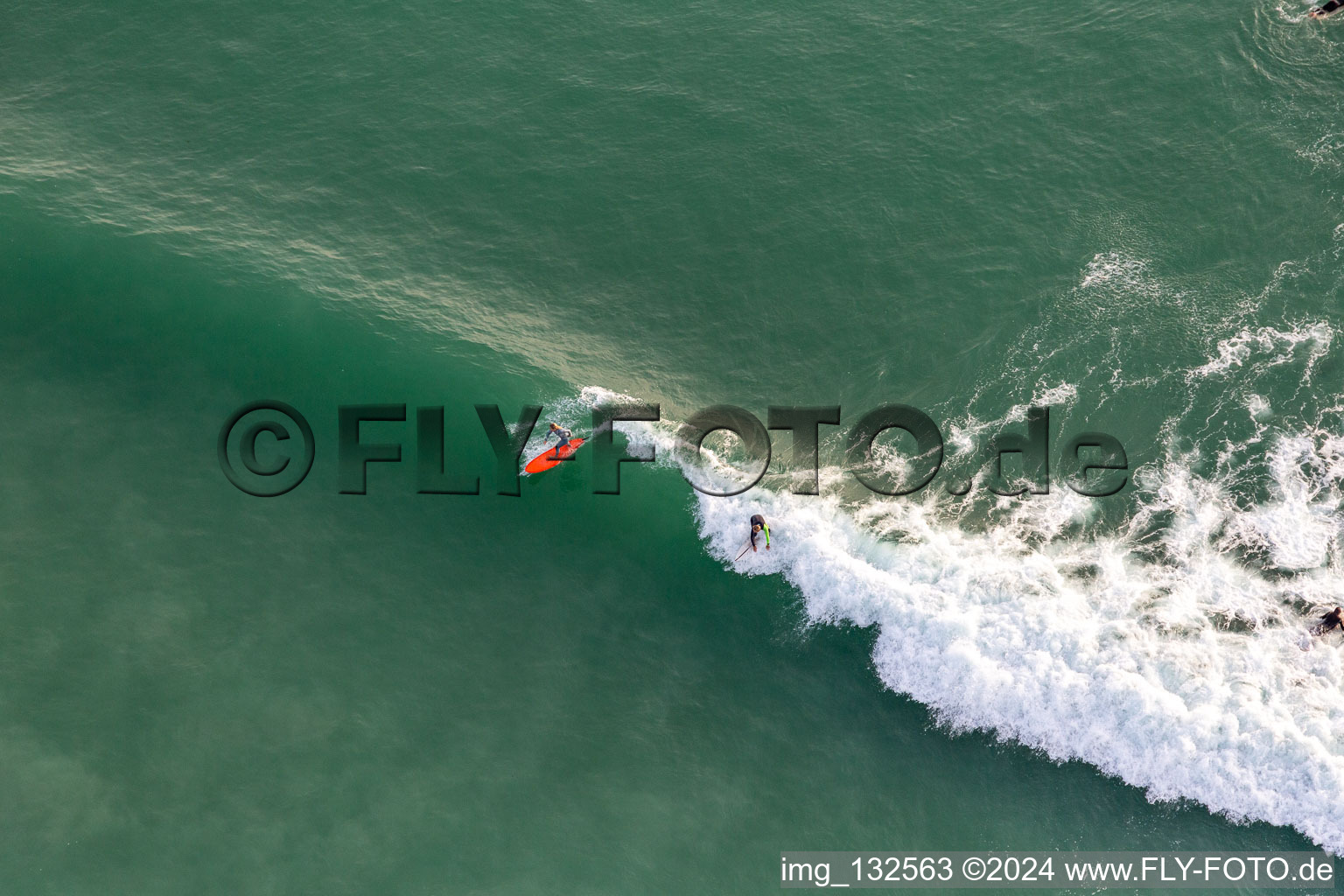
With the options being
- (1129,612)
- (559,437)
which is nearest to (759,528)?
(559,437)

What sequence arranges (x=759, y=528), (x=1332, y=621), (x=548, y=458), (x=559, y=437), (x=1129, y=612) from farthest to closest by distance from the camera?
(x=559, y=437)
(x=548, y=458)
(x=759, y=528)
(x=1129, y=612)
(x=1332, y=621)

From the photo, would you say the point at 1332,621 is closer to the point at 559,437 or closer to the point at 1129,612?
the point at 1129,612

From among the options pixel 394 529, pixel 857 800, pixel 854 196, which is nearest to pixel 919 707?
pixel 857 800

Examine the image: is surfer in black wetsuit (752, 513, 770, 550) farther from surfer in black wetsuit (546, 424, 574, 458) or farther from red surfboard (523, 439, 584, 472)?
surfer in black wetsuit (546, 424, 574, 458)

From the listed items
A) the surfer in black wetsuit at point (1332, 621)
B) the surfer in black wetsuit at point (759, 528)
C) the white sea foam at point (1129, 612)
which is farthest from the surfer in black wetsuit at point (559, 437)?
the surfer in black wetsuit at point (1332, 621)

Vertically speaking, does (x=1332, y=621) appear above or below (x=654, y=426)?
below

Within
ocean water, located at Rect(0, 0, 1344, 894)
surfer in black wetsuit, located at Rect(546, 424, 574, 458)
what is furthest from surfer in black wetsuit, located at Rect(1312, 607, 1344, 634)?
surfer in black wetsuit, located at Rect(546, 424, 574, 458)
